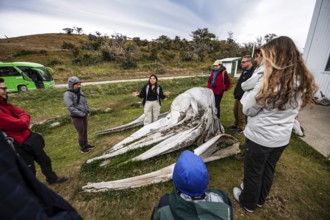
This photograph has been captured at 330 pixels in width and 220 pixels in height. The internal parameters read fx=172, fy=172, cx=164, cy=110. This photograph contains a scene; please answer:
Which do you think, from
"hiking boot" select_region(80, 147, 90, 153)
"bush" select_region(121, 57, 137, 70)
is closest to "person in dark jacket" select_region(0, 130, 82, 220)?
"hiking boot" select_region(80, 147, 90, 153)

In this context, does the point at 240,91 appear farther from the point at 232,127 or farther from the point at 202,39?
the point at 202,39

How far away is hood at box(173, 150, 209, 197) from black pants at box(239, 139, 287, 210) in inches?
48.7

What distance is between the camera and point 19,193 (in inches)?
28.4

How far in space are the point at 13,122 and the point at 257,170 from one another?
3.78 m

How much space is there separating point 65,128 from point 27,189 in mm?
7437

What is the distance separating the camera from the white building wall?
7328mm

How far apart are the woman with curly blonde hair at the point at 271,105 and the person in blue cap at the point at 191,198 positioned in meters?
1.07

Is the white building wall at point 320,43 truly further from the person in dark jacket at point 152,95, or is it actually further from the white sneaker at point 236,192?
the white sneaker at point 236,192

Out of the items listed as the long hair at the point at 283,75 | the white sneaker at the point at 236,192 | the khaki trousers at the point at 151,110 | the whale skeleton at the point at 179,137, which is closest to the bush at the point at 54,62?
the khaki trousers at the point at 151,110

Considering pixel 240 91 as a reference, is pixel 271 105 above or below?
above

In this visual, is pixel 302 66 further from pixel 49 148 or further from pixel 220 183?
pixel 49 148

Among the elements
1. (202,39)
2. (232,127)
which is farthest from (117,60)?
(232,127)

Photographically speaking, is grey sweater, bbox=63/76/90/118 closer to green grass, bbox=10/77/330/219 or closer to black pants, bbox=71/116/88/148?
black pants, bbox=71/116/88/148

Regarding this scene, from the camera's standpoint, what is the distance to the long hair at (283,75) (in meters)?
1.86
